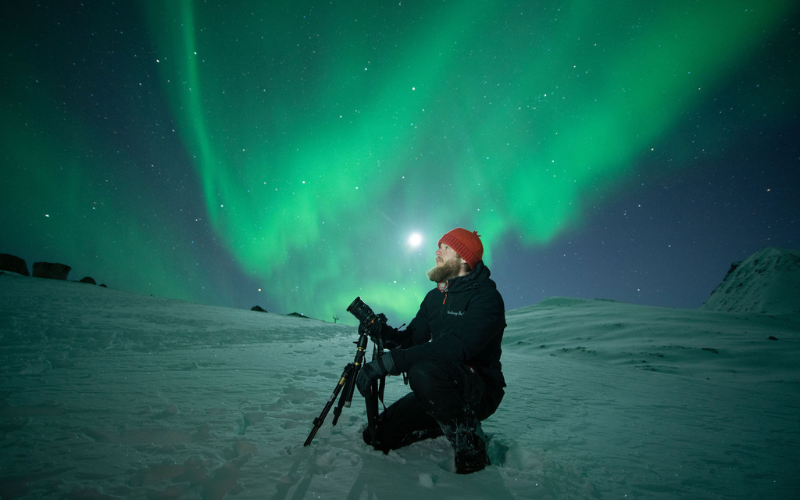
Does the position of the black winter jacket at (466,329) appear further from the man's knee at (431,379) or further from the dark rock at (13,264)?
the dark rock at (13,264)

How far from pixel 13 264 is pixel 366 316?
149 feet

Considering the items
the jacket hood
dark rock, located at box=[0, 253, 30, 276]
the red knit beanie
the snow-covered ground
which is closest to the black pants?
the snow-covered ground

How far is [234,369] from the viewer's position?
5.14 m

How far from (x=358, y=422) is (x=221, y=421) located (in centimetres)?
134

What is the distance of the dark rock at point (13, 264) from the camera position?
2828 cm

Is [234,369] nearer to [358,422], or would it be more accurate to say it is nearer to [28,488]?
[358,422]

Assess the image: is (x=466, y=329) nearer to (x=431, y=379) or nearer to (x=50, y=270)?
(x=431, y=379)

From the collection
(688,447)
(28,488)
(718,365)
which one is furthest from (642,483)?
(718,365)

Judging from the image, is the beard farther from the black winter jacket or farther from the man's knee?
the man's knee

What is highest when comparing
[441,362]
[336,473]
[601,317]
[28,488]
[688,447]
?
[601,317]

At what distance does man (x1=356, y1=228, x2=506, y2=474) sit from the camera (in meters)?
2.35

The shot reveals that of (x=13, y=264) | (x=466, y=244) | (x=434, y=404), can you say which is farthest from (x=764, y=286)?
(x=13, y=264)

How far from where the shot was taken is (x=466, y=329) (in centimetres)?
252

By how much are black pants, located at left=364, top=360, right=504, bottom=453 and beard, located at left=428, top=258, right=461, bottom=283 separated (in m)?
1.06
